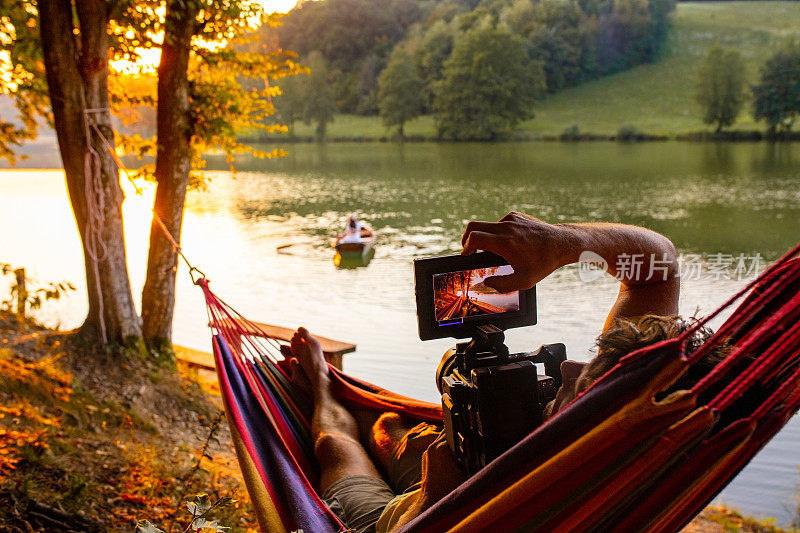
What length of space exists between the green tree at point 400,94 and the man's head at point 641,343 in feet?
112

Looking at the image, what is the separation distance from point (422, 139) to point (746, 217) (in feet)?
76.9

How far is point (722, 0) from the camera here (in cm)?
5181

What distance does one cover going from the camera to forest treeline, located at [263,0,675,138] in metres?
36.2

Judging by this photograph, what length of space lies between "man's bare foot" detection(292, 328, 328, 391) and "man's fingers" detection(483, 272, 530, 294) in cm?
101

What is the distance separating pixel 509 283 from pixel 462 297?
0.52ft

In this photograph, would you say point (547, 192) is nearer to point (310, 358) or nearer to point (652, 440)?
point (310, 358)

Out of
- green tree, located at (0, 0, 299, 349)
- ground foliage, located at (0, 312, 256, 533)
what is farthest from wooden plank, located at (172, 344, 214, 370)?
green tree, located at (0, 0, 299, 349)

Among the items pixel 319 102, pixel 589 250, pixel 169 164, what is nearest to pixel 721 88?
pixel 319 102

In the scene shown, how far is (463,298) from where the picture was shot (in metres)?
1.31

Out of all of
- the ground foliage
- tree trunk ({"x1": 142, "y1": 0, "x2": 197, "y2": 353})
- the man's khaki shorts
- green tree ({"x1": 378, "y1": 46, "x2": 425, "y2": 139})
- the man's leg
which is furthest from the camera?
green tree ({"x1": 378, "y1": 46, "x2": 425, "y2": 139})

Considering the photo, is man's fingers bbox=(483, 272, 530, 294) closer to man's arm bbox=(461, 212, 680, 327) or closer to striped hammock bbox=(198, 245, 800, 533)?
man's arm bbox=(461, 212, 680, 327)

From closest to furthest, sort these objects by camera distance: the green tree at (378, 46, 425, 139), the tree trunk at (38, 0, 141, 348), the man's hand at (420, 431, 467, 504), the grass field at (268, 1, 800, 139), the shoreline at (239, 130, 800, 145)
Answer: the man's hand at (420, 431, 467, 504), the tree trunk at (38, 0, 141, 348), the shoreline at (239, 130, 800, 145), the grass field at (268, 1, 800, 139), the green tree at (378, 46, 425, 139)

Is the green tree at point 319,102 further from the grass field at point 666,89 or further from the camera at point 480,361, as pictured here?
the camera at point 480,361

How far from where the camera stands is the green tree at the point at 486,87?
33.9 metres
